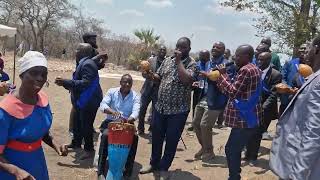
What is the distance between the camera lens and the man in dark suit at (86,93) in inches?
259

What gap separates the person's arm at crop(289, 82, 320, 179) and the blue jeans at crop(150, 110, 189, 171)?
3.07 metres

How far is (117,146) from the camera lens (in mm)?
5629

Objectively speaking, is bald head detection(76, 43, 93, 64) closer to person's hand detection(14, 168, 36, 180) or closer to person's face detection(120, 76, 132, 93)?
person's face detection(120, 76, 132, 93)

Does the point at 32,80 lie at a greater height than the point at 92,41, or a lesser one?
lesser

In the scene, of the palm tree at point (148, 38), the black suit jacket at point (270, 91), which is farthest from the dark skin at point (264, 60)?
the palm tree at point (148, 38)

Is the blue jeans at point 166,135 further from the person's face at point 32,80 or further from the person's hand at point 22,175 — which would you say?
the person's hand at point 22,175

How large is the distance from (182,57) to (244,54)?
2.81 feet

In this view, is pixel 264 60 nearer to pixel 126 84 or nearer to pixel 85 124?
pixel 126 84

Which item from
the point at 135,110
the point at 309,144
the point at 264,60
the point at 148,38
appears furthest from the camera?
the point at 148,38

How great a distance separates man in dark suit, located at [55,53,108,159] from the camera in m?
6.57

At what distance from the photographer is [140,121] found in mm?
8469

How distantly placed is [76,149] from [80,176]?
1.11 metres

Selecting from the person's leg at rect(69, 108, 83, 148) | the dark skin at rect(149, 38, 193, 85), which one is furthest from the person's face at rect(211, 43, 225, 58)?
the person's leg at rect(69, 108, 83, 148)

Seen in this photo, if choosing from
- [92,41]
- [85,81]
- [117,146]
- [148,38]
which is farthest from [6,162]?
[148,38]
